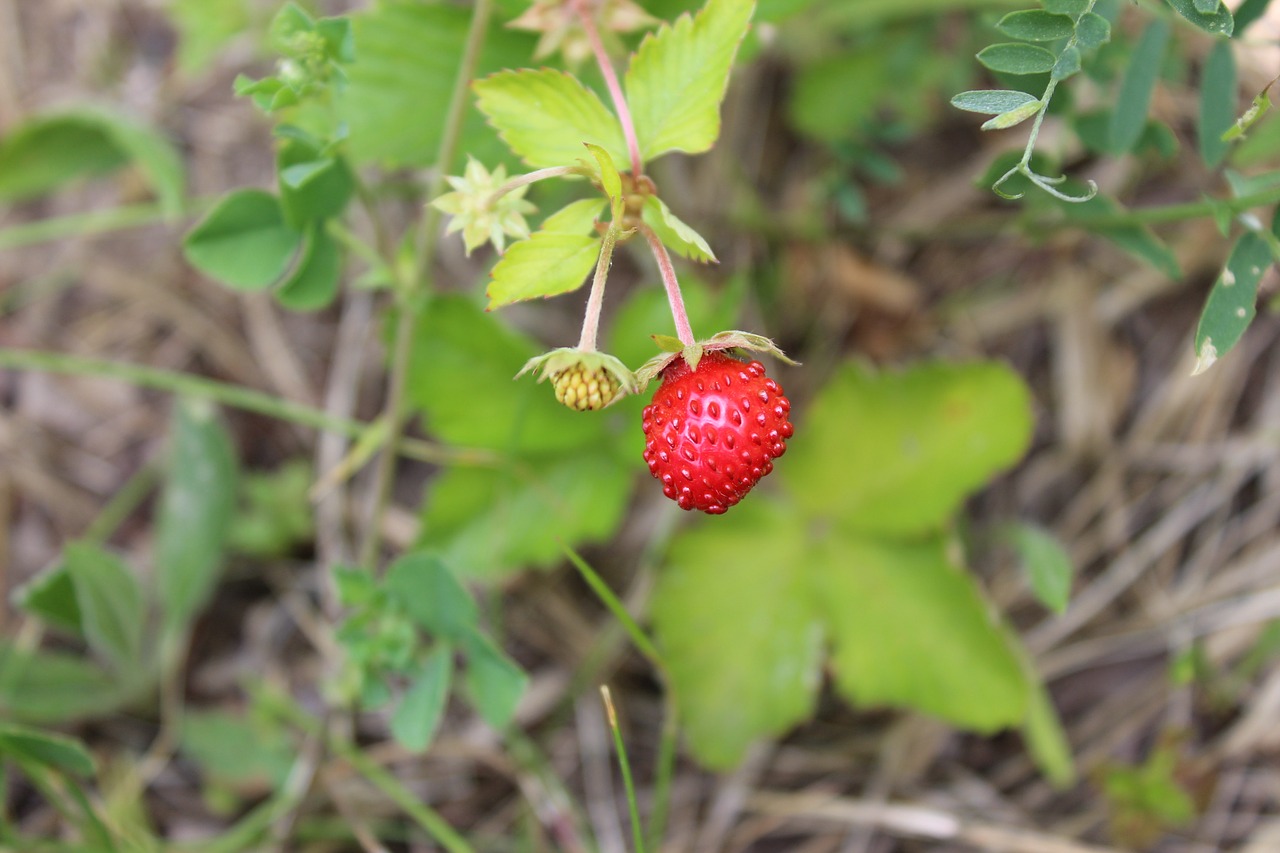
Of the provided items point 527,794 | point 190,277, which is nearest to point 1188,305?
point 527,794

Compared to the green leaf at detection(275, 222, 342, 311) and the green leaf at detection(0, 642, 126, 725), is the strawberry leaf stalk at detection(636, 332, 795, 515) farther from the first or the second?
the green leaf at detection(0, 642, 126, 725)

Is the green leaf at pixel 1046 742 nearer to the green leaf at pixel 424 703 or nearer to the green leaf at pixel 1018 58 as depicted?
the green leaf at pixel 424 703

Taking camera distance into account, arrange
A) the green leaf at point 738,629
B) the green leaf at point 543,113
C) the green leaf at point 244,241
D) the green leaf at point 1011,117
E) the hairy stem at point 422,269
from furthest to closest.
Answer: the green leaf at point 738,629
the green leaf at point 244,241
the hairy stem at point 422,269
the green leaf at point 543,113
the green leaf at point 1011,117

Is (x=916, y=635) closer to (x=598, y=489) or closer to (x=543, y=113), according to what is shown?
(x=598, y=489)

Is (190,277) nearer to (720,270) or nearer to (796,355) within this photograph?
(720,270)

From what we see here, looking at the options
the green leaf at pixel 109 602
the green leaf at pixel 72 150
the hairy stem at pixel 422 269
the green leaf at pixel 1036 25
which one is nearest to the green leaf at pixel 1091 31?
the green leaf at pixel 1036 25

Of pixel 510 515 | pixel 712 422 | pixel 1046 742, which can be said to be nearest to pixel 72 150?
pixel 510 515
